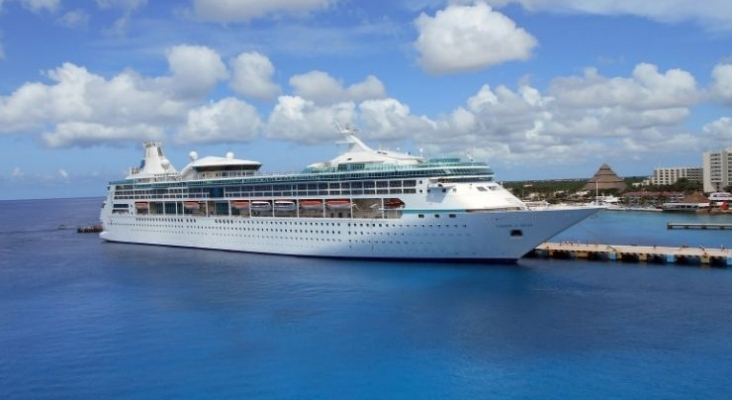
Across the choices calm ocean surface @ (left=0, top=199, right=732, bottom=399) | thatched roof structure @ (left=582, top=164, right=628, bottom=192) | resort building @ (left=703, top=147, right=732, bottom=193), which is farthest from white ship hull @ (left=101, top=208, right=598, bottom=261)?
thatched roof structure @ (left=582, top=164, right=628, bottom=192)

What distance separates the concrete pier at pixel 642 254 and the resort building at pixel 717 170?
87.6 metres

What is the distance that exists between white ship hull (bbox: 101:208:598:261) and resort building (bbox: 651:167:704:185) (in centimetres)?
12368

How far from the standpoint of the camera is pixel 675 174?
500ft

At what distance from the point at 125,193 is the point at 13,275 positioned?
54.3 feet

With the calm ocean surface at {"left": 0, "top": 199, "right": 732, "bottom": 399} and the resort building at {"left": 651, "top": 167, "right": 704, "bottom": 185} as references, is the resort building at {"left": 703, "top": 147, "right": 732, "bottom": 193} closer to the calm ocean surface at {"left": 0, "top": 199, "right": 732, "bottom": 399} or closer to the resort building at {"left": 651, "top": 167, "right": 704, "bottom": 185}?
the resort building at {"left": 651, "top": 167, "right": 704, "bottom": 185}

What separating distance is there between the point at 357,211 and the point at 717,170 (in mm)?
103596

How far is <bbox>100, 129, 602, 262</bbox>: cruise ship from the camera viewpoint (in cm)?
3481

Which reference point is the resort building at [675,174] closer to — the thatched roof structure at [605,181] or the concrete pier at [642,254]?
the thatched roof structure at [605,181]

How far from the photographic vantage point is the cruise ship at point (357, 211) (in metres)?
34.8

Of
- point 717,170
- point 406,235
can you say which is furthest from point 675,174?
point 406,235

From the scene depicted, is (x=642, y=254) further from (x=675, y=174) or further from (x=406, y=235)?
(x=675, y=174)

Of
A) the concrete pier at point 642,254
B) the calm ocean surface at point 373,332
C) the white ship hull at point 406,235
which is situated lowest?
the calm ocean surface at point 373,332

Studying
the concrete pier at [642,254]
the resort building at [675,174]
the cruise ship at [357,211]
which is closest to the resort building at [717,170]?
the resort building at [675,174]

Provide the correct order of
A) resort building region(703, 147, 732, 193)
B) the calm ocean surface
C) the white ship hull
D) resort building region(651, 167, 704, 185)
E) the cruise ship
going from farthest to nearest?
resort building region(651, 167, 704, 185), resort building region(703, 147, 732, 193), the cruise ship, the white ship hull, the calm ocean surface
